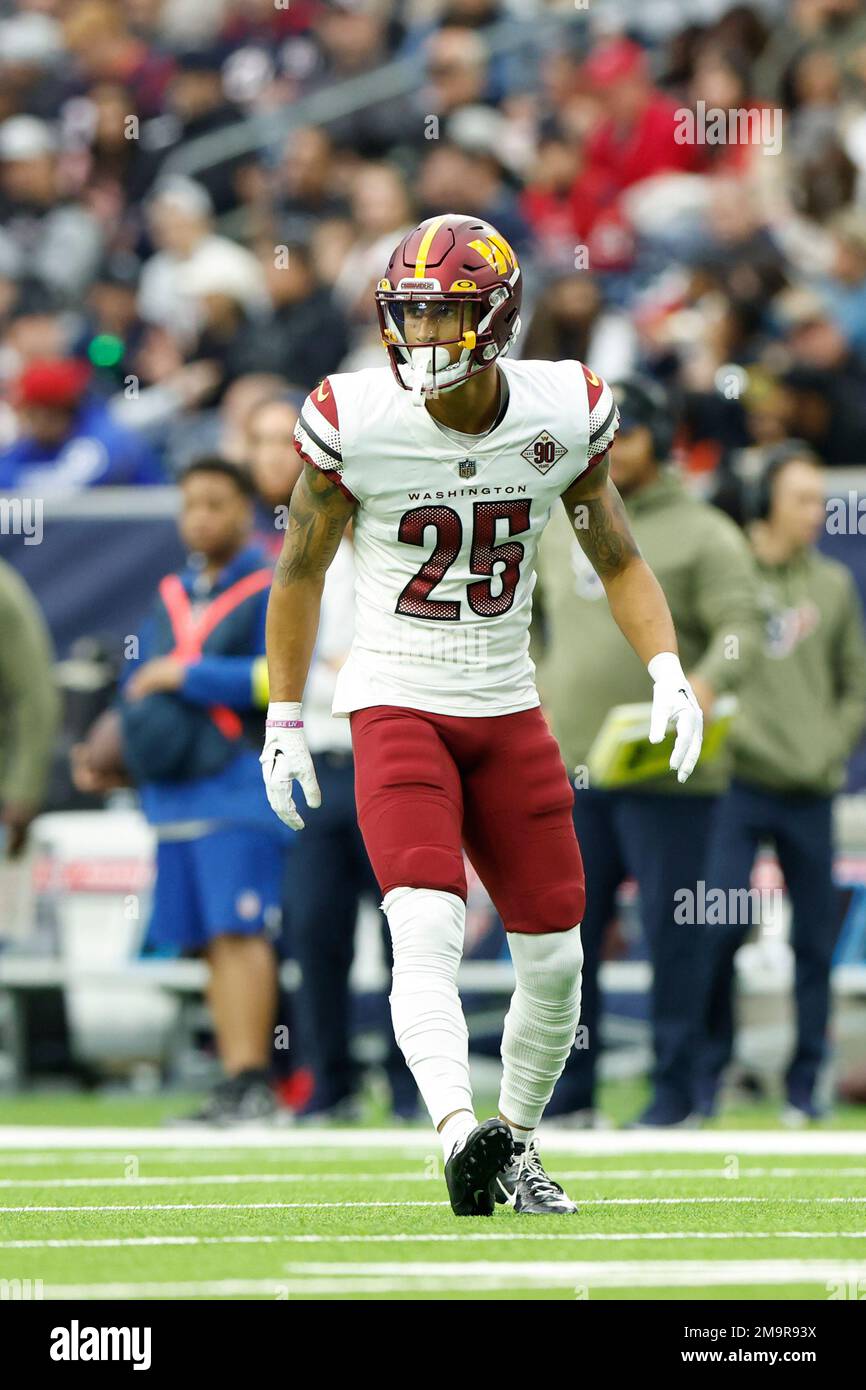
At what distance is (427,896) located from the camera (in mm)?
5465

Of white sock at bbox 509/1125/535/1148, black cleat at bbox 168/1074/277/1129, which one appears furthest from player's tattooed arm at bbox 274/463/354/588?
black cleat at bbox 168/1074/277/1129

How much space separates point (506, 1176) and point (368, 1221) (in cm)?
47

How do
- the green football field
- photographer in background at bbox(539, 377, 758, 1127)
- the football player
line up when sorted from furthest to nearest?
photographer in background at bbox(539, 377, 758, 1127) < the football player < the green football field

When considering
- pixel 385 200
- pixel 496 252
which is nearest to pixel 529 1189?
pixel 496 252

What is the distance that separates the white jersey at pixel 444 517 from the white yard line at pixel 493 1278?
1435 mm

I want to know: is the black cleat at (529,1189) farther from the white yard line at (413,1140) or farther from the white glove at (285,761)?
the white yard line at (413,1140)

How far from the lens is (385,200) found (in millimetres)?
13336

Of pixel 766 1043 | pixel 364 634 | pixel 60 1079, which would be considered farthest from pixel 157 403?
pixel 364 634

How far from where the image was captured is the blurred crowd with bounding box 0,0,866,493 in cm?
1174

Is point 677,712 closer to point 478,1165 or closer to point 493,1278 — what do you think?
point 478,1165

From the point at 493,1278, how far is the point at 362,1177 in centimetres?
232

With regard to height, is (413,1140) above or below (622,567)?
below

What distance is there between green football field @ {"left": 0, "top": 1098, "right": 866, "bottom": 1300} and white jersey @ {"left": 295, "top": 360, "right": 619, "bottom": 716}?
1190 mm

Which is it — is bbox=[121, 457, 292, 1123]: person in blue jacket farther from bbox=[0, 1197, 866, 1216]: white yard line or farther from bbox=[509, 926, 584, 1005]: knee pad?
bbox=[509, 926, 584, 1005]: knee pad
